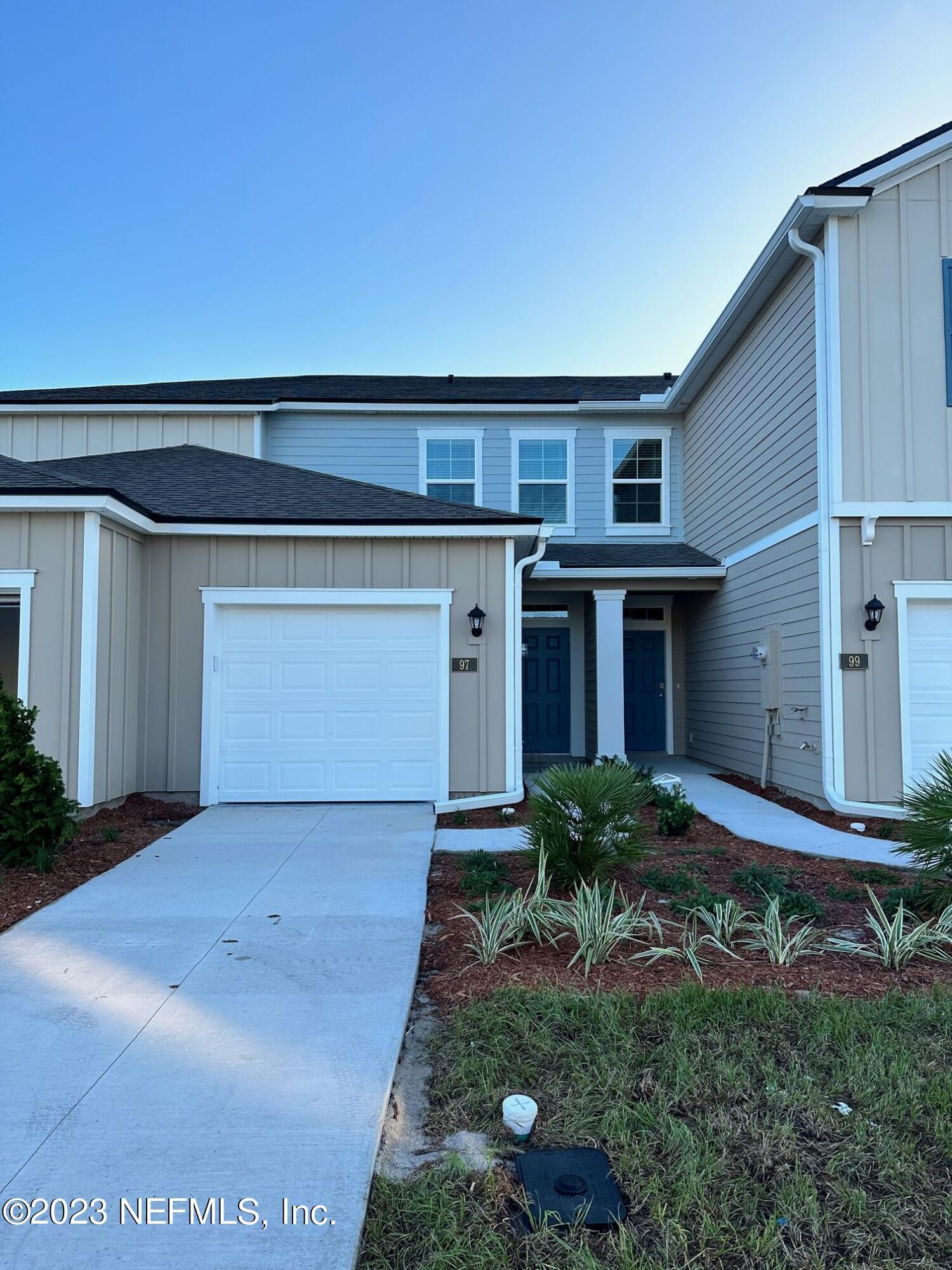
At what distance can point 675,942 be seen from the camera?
4160 millimetres

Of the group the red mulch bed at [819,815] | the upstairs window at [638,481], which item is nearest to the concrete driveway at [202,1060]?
the red mulch bed at [819,815]

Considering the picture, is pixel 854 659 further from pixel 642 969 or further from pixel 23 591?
pixel 23 591

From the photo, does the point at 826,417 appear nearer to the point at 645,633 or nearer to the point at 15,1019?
the point at 645,633

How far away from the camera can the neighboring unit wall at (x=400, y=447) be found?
1261 centimetres

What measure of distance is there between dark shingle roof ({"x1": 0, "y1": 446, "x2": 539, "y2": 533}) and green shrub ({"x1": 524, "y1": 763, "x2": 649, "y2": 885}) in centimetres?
378

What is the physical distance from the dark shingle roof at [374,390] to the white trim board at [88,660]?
→ 560 centimetres

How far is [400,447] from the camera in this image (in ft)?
41.5

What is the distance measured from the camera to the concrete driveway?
2.09 m

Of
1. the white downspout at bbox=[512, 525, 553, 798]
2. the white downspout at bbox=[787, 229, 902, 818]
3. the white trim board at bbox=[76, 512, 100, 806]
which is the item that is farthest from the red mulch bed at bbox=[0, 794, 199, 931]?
the white downspout at bbox=[787, 229, 902, 818]

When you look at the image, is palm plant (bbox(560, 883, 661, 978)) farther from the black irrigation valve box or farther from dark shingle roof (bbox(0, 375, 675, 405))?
dark shingle roof (bbox(0, 375, 675, 405))

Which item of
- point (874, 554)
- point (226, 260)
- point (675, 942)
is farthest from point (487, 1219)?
point (226, 260)

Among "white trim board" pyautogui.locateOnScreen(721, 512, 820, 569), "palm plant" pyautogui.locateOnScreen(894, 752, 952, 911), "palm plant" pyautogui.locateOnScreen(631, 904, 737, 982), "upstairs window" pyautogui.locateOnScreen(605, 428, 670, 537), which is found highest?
"upstairs window" pyautogui.locateOnScreen(605, 428, 670, 537)

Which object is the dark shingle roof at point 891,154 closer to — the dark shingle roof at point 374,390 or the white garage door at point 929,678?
the white garage door at point 929,678

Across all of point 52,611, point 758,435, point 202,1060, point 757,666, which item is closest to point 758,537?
point 758,435
